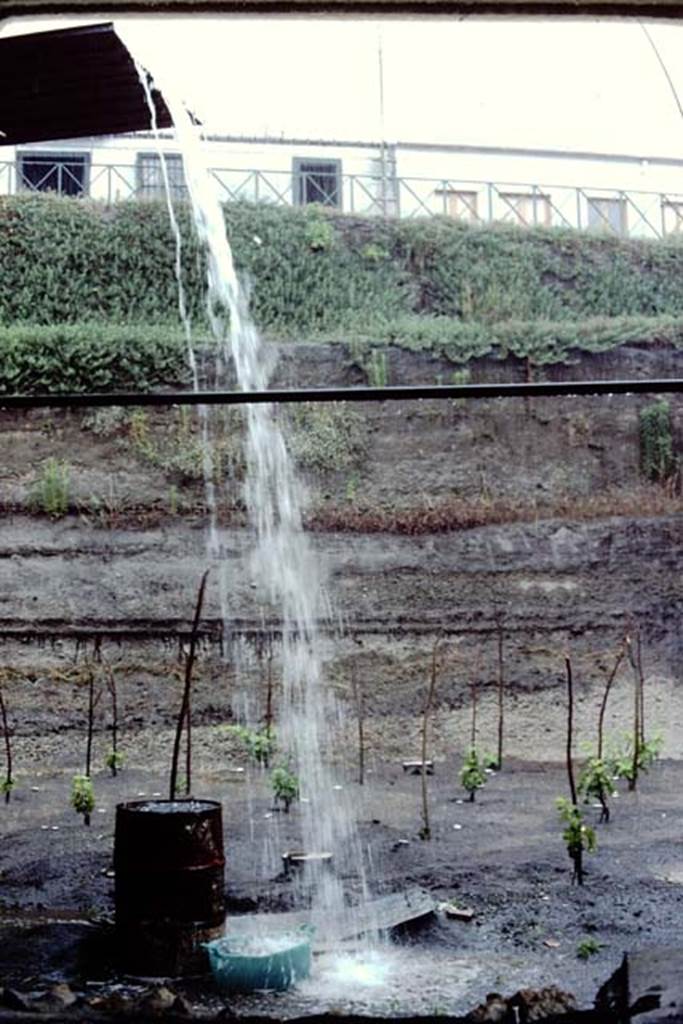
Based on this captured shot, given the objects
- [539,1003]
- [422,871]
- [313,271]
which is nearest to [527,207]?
[313,271]

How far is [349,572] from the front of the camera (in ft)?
31.7

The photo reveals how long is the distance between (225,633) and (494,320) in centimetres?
458

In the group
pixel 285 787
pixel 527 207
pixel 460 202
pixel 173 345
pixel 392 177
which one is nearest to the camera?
pixel 285 787

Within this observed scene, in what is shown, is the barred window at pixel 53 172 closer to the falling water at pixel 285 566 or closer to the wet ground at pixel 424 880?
the falling water at pixel 285 566

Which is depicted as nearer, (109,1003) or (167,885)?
(109,1003)

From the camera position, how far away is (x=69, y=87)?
2.59 meters

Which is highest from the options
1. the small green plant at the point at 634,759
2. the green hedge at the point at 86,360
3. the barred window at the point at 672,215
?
the barred window at the point at 672,215

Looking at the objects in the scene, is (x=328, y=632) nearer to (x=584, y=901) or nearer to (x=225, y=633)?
(x=225, y=633)

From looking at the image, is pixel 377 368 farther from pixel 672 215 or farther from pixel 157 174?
pixel 672 215

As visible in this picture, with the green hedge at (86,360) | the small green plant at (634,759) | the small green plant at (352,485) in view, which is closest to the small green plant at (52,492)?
the green hedge at (86,360)

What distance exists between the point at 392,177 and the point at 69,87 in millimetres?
10600

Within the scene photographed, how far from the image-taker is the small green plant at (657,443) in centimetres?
1070

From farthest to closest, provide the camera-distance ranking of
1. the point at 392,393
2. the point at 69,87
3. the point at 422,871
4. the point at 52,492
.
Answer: the point at 52,492 → the point at 422,871 → the point at 69,87 → the point at 392,393

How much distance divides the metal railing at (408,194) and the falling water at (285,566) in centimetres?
57
